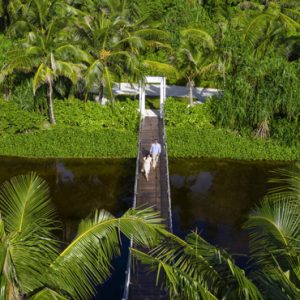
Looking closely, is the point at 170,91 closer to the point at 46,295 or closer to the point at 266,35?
the point at 266,35

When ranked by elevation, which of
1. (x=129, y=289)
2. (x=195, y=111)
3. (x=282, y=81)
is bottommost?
(x=129, y=289)

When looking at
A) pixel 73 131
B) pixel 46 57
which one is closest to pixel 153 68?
pixel 73 131

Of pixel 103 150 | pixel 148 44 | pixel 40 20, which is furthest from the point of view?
pixel 148 44

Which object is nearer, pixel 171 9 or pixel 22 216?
pixel 22 216

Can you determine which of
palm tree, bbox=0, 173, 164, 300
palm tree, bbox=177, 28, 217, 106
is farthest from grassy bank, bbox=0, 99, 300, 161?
palm tree, bbox=0, 173, 164, 300

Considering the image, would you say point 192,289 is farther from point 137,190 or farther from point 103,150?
point 103,150

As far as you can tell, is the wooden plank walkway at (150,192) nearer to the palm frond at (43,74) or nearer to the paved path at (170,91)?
the paved path at (170,91)

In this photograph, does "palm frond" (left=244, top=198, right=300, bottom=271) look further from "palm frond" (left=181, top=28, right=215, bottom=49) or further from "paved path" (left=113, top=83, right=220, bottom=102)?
"paved path" (left=113, top=83, right=220, bottom=102)

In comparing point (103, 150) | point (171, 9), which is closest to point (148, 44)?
point (103, 150)
